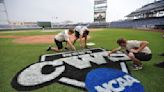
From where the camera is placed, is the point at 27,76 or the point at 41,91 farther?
the point at 27,76

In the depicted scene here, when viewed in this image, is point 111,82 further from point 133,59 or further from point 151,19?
point 151,19

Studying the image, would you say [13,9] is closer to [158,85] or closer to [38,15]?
[38,15]

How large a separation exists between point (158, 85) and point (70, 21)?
50.7m

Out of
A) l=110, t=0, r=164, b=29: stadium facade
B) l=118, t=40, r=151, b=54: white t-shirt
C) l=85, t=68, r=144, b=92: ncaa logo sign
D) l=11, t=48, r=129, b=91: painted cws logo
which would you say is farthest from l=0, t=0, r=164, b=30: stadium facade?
l=85, t=68, r=144, b=92: ncaa logo sign

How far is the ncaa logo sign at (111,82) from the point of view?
2713 mm

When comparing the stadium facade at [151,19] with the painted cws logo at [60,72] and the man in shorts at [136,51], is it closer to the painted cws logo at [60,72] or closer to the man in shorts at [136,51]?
the man in shorts at [136,51]

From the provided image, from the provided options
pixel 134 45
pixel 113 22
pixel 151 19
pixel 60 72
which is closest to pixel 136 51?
pixel 134 45

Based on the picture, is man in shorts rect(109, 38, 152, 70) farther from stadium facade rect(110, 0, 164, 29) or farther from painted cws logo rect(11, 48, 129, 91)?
stadium facade rect(110, 0, 164, 29)

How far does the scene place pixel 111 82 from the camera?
2941 mm

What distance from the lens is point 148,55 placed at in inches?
152

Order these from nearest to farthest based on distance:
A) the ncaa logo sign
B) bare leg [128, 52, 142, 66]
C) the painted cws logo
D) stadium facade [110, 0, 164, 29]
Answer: the ncaa logo sign, the painted cws logo, bare leg [128, 52, 142, 66], stadium facade [110, 0, 164, 29]

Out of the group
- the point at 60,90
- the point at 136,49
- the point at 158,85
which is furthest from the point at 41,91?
the point at 136,49

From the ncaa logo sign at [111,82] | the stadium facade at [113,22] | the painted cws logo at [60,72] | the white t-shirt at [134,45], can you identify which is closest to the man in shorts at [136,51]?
the white t-shirt at [134,45]

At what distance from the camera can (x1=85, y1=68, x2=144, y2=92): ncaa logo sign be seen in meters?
2.71
